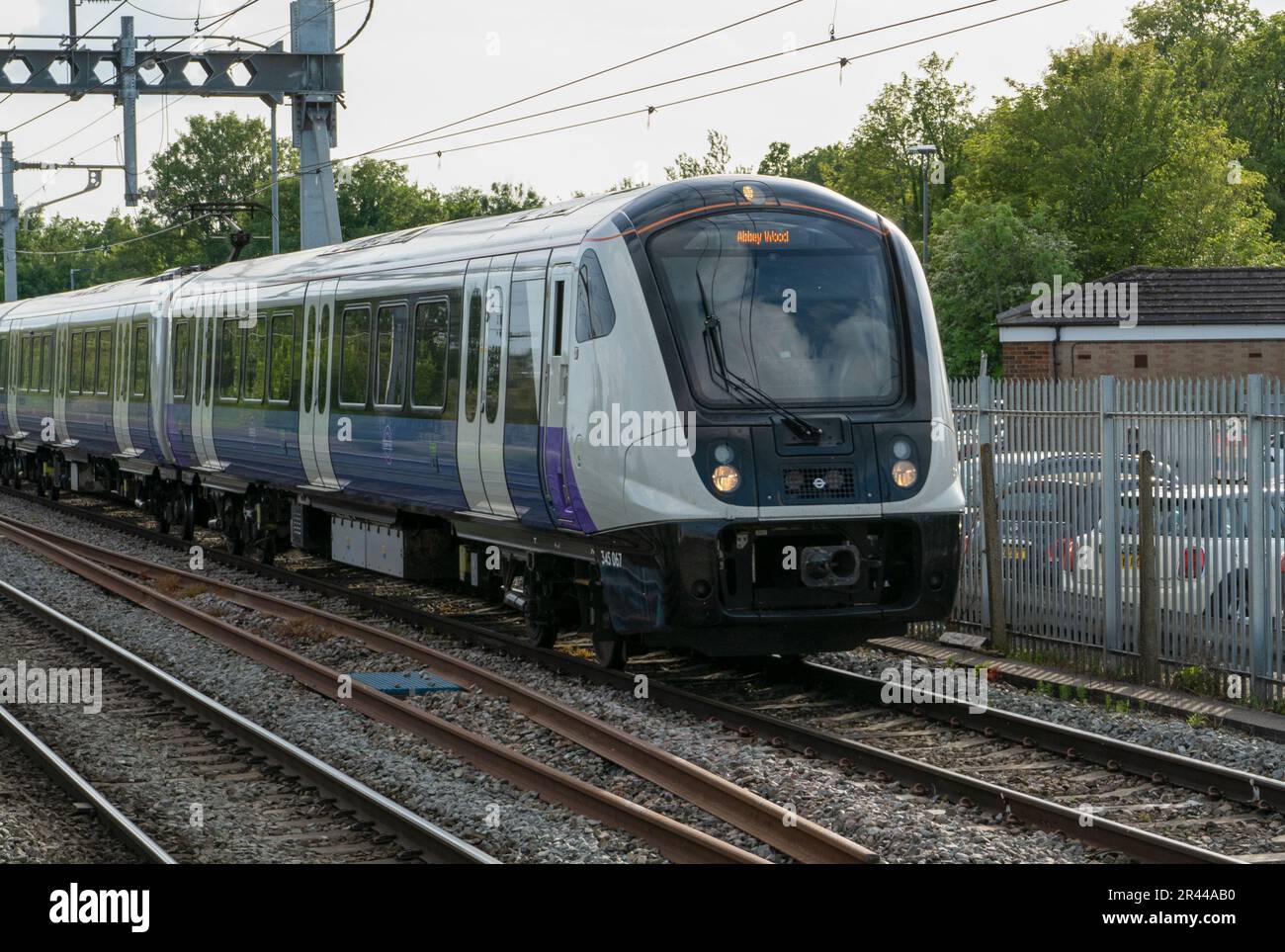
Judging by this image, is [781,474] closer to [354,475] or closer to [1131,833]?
[1131,833]

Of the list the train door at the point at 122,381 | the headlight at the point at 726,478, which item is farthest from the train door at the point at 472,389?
the train door at the point at 122,381

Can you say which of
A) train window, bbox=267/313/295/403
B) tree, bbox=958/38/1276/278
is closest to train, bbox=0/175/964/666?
train window, bbox=267/313/295/403

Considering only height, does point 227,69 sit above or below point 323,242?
above

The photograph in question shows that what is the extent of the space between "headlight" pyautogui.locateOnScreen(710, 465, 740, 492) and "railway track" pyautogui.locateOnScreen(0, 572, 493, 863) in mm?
2885

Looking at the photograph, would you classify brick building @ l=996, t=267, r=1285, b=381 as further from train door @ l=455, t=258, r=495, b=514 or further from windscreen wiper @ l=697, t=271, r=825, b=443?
windscreen wiper @ l=697, t=271, r=825, b=443

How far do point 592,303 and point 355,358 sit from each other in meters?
5.11

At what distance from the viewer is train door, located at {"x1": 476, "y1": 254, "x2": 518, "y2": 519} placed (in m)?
13.1

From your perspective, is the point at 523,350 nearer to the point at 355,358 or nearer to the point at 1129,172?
the point at 355,358

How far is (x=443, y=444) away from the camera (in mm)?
14180

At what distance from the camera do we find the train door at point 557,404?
12.0 m

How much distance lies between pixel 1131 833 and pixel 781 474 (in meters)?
3.78

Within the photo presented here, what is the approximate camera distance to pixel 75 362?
92.9 ft
